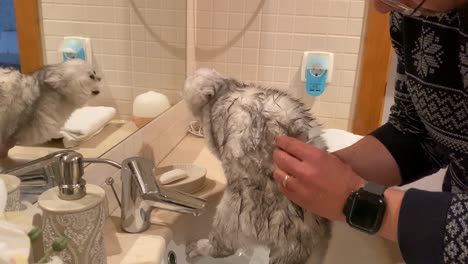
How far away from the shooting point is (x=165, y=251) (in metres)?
0.74

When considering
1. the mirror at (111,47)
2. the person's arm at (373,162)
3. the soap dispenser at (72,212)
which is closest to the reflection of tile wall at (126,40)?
the mirror at (111,47)

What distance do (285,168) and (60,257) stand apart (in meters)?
0.31

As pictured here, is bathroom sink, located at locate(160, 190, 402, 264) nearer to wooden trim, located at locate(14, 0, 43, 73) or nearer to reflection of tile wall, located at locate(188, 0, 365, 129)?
wooden trim, located at locate(14, 0, 43, 73)

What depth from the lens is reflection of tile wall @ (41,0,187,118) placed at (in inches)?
28.1

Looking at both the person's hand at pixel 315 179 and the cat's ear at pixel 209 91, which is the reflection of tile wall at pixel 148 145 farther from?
the person's hand at pixel 315 179

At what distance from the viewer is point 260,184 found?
2.23 ft

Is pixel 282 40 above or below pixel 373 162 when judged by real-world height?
above

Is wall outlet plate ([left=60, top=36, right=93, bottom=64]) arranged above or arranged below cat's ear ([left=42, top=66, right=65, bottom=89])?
above

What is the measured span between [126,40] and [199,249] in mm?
477

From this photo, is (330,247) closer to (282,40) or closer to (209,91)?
(209,91)

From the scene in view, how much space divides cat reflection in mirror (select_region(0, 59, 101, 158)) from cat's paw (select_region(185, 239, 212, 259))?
32 centimetres

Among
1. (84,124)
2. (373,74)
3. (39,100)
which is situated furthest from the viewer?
(373,74)

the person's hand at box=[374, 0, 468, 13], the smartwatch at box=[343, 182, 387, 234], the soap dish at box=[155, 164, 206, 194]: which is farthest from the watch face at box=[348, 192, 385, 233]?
the soap dish at box=[155, 164, 206, 194]

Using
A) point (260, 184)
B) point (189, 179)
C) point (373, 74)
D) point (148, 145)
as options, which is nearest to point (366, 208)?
point (260, 184)
